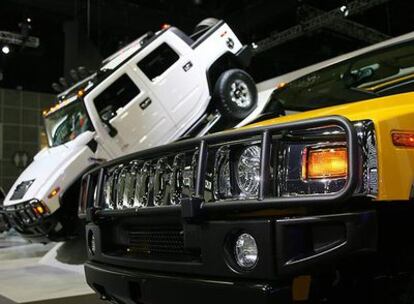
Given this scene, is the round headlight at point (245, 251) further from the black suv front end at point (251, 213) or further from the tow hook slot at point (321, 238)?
the tow hook slot at point (321, 238)

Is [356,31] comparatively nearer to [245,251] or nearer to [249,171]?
[249,171]

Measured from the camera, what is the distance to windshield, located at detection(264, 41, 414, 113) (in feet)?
9.72

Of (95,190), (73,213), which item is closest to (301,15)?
(73,213)

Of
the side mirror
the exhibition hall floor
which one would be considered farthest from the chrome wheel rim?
the exhibition hall floor

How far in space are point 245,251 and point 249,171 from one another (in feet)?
1.09

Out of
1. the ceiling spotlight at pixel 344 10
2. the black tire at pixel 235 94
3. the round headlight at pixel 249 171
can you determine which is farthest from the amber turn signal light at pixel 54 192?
the ceiling spotlight at pixel 344 10

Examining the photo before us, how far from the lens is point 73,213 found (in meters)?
7.03

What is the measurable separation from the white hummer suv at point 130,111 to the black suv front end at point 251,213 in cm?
460

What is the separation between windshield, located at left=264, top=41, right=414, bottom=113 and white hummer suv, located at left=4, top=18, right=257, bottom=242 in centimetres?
402

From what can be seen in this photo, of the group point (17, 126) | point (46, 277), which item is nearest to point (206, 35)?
point (46, 277)

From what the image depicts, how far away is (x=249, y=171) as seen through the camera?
2135 mm

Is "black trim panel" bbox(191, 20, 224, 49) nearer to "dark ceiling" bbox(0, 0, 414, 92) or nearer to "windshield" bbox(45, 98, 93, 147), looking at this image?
"windshield" bbox(45, 98, 93, 147)

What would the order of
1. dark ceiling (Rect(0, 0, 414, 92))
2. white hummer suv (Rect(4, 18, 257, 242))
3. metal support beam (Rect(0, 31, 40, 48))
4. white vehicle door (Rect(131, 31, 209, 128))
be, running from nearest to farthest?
white hummer suv (Rect(4, 18, 257, 242))
white vehicle door (Rect(131, 31, 209, 128))
dark ceiling (Rect(0, 0, 414, 92))
metal support beam (Rect(0, 31, 40, 48))

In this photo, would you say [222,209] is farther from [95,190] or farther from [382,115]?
[95,190]
